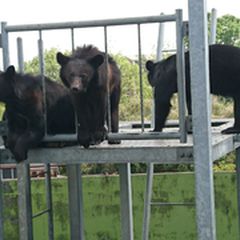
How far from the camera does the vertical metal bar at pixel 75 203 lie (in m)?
7.42

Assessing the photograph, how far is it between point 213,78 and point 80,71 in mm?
1782

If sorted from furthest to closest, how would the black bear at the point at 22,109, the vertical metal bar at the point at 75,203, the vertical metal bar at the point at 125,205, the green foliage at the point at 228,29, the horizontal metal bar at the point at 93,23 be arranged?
the green foliage at the point at 228,29
the vertical metal bar at the point at 125,205
the vertical metal bar at the point at 75,203
the black bear at the point at 22,109
the horizontal metal bar at the point at 93,23

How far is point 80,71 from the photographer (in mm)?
5266

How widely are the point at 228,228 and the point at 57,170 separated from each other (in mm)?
5422

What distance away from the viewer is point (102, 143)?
5699 millimetres

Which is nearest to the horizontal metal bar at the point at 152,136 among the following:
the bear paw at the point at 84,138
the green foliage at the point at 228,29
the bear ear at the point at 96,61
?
the bear paw at the point at 84,138

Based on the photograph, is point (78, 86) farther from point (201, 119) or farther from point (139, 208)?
point (139, 208)

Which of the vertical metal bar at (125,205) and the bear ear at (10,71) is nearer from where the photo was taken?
the bear ear at (10,71)

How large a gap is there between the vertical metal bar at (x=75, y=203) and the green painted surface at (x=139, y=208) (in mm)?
5881

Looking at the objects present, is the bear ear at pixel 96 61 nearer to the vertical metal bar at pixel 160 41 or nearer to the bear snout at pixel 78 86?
the bear snout at pixel 78 86

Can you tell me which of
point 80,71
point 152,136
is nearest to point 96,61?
point 80,71

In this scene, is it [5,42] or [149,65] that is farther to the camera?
[149,65]

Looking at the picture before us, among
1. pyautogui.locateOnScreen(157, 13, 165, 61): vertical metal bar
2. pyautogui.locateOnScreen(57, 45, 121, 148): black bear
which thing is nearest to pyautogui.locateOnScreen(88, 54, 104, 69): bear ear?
pyautogui.locateOnScreen(57, 45, 121, 148): black bear

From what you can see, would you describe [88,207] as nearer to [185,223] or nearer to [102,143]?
[185,223]
